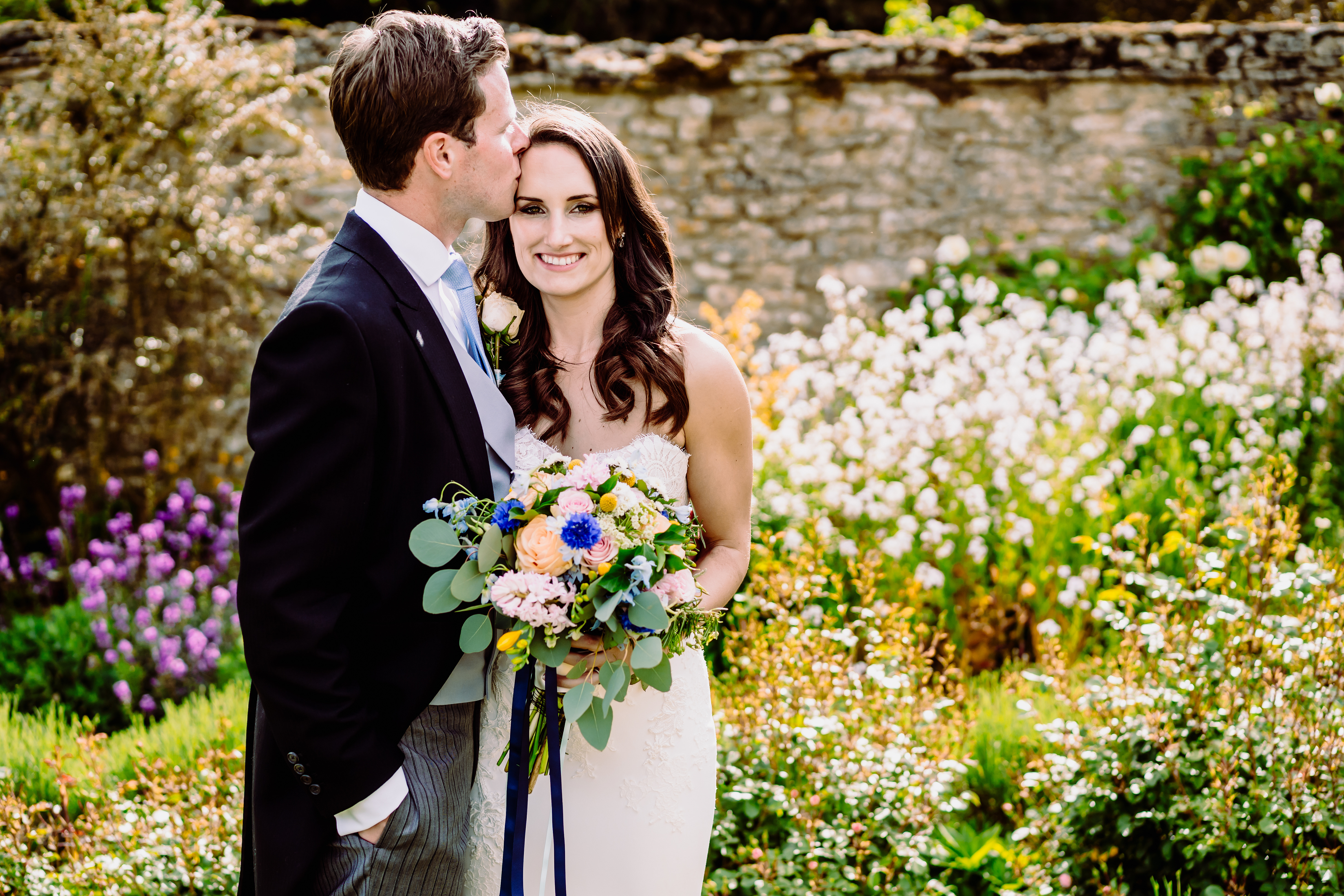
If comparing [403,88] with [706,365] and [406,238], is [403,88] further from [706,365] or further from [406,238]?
[706,365]

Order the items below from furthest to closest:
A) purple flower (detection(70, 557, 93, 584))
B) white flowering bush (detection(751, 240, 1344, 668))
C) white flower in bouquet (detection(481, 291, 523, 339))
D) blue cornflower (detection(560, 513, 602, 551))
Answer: purple flower (detection(70, 557, 93, 584)), white flowering bush (detection(751, 240, 1344, 668)), white flower in bouquet (detection(481, 291, 523, 339)), blue cornflower (detection(560, 513, 602, 551))

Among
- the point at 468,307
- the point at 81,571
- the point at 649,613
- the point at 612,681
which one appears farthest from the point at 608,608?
the point at 81,571

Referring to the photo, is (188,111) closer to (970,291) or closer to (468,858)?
(970,291)

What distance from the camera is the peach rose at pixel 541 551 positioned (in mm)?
1829

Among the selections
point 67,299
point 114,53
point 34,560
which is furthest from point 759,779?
point 114,53

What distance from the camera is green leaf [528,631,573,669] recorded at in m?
1.89

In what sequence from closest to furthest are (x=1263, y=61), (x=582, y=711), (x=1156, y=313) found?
(x=582, y=711)
(x=1156, y=313)
(x=1263, y=61)

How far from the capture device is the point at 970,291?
6406 mm

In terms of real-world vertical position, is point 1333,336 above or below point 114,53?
below

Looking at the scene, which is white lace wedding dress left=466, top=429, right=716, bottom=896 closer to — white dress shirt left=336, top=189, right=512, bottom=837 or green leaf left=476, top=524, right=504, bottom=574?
white dress shirt left=336, top=189, right=512, bottom=837

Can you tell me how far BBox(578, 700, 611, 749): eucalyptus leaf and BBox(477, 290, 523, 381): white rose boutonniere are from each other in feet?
3.02

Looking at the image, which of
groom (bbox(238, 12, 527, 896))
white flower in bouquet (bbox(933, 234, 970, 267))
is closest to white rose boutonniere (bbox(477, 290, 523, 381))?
groom (bbox(238, 12, 527, 896))

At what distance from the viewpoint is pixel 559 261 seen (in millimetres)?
2385

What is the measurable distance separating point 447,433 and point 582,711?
0.62 metres
